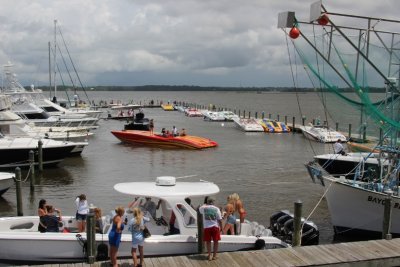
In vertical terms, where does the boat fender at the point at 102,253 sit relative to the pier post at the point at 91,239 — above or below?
below

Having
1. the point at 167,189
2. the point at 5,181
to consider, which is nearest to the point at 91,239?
the point at 167,189

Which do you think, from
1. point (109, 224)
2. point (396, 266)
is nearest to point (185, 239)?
point (109, 224)

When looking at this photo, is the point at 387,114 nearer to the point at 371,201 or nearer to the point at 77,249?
the point at 371,201

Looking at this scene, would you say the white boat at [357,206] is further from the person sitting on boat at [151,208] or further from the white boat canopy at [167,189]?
the person sitting on boat at [151,208]

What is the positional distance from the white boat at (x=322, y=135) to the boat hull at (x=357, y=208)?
25.3 metres

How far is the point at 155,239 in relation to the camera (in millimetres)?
11781

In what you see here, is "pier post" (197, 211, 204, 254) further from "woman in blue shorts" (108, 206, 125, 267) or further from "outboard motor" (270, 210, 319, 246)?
"outboard motor" (270, 210, 319, 246)

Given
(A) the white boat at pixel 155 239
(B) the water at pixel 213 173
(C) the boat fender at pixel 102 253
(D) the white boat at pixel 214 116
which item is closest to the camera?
(C) the boat fender at pixel 102 253

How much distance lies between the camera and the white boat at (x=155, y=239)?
38.3ft

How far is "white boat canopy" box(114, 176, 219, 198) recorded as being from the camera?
12.2 m

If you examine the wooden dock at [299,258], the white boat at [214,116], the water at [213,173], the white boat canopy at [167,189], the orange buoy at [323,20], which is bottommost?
the water at [213,173]

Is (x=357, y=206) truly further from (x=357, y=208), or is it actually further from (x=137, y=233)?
(x=137, y=233)

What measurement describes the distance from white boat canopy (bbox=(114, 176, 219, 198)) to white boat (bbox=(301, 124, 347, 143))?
95.9 feet

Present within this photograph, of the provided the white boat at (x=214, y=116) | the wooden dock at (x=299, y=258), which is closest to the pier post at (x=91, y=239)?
the wooden dock at (x=299, y=258)
